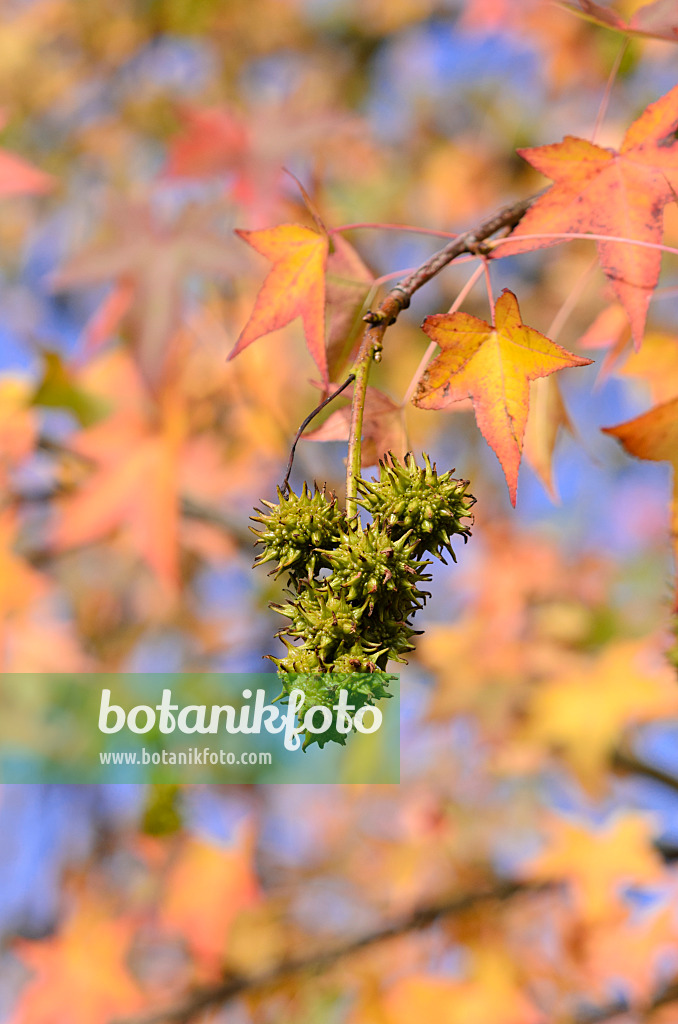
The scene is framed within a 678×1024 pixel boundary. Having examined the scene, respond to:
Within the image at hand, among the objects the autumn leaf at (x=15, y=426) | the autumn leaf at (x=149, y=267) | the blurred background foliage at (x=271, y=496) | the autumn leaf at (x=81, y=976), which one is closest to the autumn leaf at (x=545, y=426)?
the blurred background foliage at (x=271, y=496)

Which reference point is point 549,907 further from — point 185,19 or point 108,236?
point 185,19

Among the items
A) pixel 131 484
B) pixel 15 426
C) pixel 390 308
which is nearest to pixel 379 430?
pixel 390 308

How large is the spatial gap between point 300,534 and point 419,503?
0.14m

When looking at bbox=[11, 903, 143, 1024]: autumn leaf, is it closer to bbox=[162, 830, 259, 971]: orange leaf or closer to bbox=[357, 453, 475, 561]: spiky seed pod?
bbox=[162, 830, 259, 971]: orange leaf

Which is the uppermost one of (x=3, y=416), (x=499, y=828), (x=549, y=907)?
(x=3, y=416)

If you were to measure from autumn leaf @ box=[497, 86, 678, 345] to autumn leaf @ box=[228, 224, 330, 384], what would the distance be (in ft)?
0.86

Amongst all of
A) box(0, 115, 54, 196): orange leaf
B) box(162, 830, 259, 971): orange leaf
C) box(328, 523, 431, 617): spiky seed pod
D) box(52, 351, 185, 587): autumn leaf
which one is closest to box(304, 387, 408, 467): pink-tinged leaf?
box(328, 523, 431, 617): spiky seed pod

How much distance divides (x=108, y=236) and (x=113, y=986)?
8.28 feet

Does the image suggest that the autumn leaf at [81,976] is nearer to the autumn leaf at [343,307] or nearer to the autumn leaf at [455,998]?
the autumn leaf at [455,998]

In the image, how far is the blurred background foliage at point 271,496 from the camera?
7.80ft

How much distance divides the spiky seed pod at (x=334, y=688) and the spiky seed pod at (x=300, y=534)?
12 centimetres

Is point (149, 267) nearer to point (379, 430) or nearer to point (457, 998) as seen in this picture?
point (379, 430)

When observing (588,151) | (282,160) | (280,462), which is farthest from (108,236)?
(588,151)

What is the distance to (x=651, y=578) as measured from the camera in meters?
5.07
